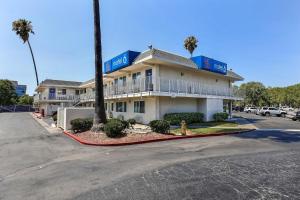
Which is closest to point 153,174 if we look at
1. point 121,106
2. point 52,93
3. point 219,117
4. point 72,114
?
point 72,114

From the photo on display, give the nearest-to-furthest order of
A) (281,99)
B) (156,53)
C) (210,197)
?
(210,197)
(156,53)
(281,99)

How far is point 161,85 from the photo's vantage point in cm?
1889

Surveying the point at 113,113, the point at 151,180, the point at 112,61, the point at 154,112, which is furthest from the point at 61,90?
the point at 151,180

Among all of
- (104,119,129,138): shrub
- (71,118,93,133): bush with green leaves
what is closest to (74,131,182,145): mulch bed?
(104,119,129,138): shrub

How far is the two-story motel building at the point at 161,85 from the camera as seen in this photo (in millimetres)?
19062

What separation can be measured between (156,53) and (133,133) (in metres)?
7.98

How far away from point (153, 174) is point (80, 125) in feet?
35.4

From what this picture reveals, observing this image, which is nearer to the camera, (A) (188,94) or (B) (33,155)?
(B) (33,155)

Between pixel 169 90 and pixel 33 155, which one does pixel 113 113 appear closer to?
pixel 169 90

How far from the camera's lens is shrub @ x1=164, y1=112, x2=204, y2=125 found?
1902 cm

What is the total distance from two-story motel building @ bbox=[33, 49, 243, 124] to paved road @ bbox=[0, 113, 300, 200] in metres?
9.54

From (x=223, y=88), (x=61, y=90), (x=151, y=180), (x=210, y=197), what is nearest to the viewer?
(x=210, y=197)

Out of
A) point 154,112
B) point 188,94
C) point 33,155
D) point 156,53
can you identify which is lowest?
point 33,155

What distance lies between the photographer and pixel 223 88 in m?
27.6
